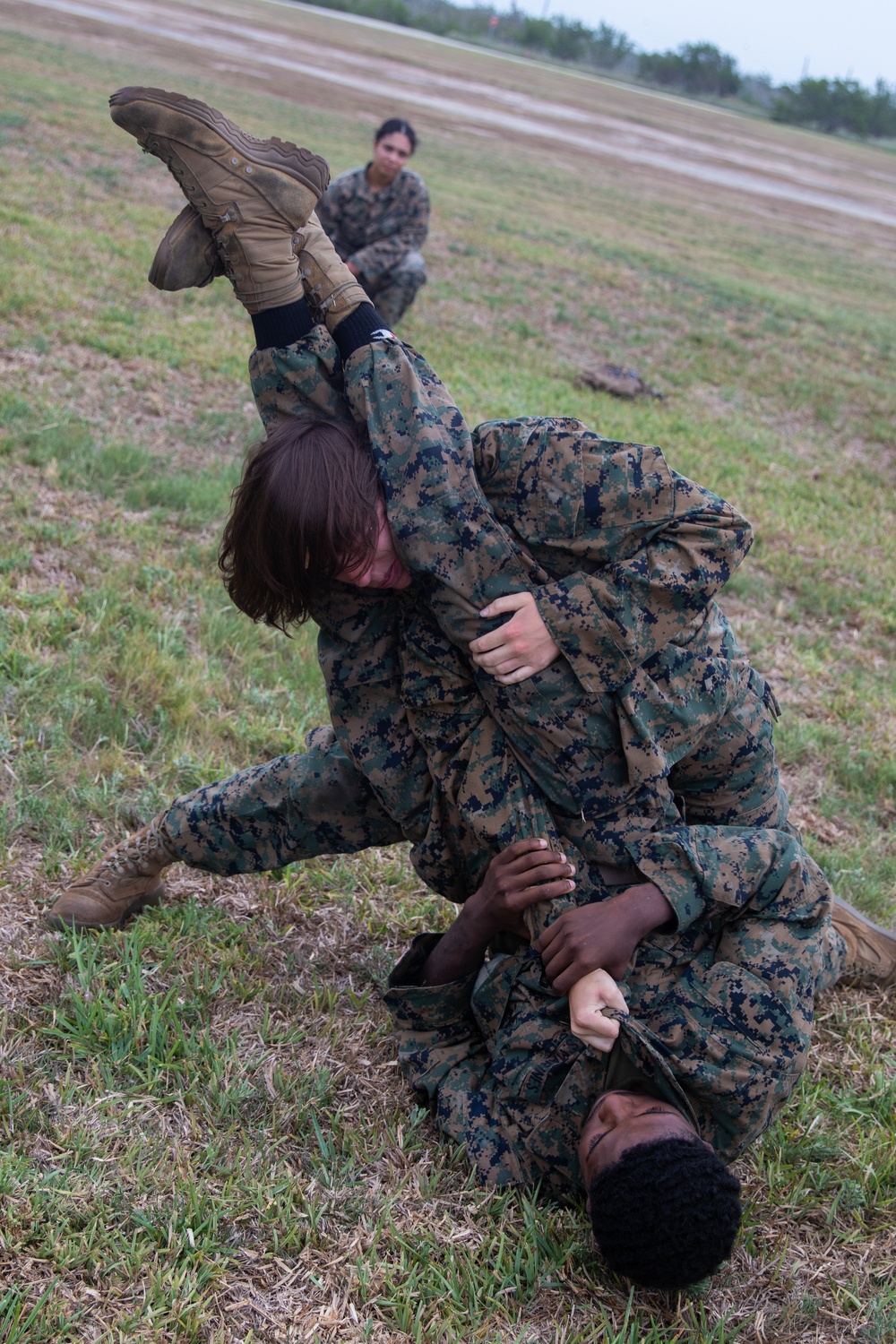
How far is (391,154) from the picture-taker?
8258 millimetres

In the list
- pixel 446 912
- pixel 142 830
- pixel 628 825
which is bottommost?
pixel 446 912

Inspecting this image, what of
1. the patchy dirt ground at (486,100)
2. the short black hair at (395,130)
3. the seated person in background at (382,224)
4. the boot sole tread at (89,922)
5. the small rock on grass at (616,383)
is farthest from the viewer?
the patchy dirt ground at (486,100)

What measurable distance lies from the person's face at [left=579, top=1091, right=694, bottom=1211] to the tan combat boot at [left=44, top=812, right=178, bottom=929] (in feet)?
4.36

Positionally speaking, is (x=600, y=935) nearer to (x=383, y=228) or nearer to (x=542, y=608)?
(x=542, y=608)

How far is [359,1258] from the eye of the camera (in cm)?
232

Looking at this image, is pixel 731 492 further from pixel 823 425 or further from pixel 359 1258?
pixel 359 1258

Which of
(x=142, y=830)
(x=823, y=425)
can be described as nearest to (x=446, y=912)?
(x=142, y=830)

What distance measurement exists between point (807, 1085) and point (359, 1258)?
1.32m

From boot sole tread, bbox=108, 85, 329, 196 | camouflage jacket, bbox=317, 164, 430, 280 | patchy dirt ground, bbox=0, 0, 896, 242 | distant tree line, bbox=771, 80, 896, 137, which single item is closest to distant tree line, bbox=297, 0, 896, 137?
distant tree line, bbox=771, 80, 896, 137

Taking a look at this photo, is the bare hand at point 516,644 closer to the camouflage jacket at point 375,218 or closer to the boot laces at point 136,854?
the boot laces at point 136,854

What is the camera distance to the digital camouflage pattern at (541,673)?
2486 millimetres

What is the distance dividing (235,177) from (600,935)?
6.04 feet

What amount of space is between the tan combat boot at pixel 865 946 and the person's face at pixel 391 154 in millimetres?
6651

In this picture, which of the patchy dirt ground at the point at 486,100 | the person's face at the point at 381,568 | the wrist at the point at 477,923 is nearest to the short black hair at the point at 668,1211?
the wrist at the point at 477,923
